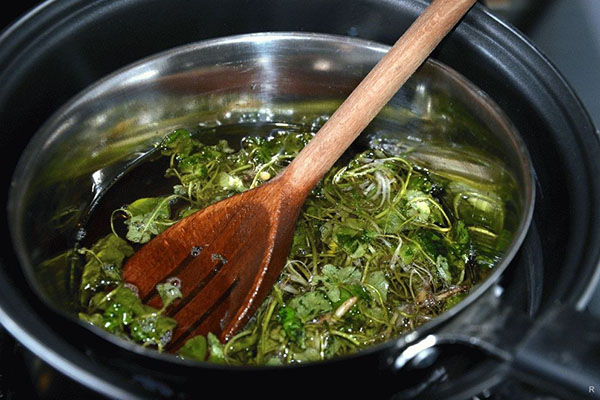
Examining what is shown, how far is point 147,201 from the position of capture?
1.24m

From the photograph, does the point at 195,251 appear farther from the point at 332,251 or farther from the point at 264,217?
the point at 332,251

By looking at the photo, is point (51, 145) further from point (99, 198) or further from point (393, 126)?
point (393, 126)

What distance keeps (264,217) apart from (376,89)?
0.29m

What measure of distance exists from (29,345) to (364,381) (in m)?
0.41

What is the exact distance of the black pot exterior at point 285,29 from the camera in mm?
771

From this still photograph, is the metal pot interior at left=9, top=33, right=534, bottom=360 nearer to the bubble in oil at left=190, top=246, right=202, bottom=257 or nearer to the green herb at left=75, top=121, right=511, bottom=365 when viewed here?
the green herb at left=75, top=121, right=511, bottom=365

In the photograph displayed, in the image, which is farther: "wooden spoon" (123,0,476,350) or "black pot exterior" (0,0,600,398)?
"wooden spoon" (123,0,476,350)

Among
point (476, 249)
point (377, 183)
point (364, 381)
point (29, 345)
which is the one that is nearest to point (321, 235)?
point (377, 183)

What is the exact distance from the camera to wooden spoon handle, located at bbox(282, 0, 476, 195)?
1116 mm

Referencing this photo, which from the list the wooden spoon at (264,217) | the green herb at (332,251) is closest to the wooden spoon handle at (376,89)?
the wooden spoon at (264,217)

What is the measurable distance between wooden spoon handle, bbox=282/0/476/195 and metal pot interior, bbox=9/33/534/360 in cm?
8

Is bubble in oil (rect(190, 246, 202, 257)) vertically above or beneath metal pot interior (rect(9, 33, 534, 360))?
beneath

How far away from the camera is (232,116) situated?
1.38 meters

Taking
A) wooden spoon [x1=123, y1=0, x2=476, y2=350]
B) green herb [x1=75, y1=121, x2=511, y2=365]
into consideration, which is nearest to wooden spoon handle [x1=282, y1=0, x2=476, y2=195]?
wooden spoon [x1=123, y1=0, x2=476, y2=350]
